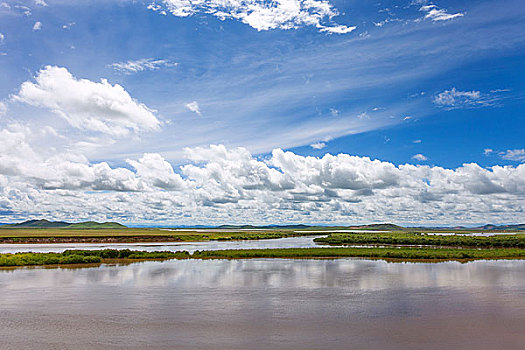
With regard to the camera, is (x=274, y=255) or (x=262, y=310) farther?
(x=274, y=255)

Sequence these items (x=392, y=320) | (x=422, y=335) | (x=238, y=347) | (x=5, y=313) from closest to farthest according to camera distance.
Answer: (x=238, y=347), (x=422, y=335), (x=392, y=320), (x=5, y=313)

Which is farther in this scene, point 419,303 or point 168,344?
point 419,303

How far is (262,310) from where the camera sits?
910 inches

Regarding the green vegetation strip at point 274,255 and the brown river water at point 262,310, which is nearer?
the brown river water at point 262,310

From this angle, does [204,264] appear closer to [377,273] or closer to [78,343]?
[377,273]

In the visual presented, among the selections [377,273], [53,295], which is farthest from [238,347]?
[377,273]

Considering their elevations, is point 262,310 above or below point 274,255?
above

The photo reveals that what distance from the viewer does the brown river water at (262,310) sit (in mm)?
17422

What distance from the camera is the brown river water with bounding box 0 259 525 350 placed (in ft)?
57.2

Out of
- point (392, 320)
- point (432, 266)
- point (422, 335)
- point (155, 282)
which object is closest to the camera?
point (422, 335)

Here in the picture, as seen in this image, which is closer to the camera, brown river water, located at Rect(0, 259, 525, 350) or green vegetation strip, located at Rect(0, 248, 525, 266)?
brown river water, located at Rect(0, 259, 525, 350)

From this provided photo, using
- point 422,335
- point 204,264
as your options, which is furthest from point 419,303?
point 204,264

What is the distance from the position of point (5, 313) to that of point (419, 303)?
2558 cm

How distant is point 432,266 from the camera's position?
45.4 m
